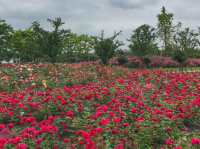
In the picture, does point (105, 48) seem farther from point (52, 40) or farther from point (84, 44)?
point (84, 44)

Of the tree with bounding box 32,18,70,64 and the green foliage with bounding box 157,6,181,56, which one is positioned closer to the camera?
the tree with bounding box 32,18,70,64

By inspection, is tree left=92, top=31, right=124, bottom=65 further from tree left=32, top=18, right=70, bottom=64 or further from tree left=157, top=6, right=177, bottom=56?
tree left=157, top=6, right=177, bottom=56

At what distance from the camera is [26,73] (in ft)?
31.2

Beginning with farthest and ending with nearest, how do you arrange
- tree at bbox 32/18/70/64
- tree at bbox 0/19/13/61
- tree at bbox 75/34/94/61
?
1. tree at bbox 75/34/94/61
2. tree at bbox 0/19/13/61
3. tree at bbox 32/18/70/64

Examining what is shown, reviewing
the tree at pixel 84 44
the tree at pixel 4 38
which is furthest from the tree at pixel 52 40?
the tree at pixel 84 44

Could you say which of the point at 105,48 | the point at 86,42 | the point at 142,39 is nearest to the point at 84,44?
the point at 86,42

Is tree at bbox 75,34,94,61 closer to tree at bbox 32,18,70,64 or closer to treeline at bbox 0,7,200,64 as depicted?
treeline at bbox 0,7,200,64

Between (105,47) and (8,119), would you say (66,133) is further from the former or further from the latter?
(105,47)

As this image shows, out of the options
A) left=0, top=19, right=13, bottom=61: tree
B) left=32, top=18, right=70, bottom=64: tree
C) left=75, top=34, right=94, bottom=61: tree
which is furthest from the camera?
left=75, top=34, right=94, bottom=61: tree

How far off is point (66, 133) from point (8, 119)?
1.54 metres

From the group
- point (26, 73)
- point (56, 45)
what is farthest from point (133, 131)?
point (56, 45)

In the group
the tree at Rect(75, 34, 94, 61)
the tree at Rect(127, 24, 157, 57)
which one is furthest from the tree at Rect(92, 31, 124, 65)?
the tree at Rect(75, 34, 94, 61)

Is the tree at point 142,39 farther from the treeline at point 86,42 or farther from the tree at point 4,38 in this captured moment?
the tree at point 4,38

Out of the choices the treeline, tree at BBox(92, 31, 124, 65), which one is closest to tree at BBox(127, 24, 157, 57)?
the treeline
